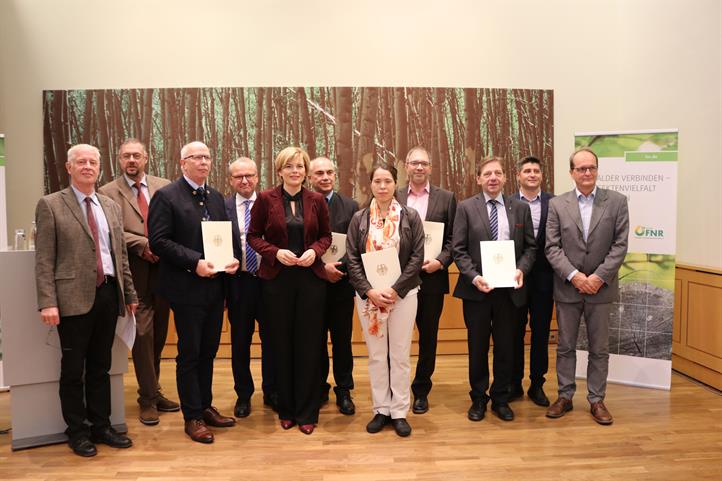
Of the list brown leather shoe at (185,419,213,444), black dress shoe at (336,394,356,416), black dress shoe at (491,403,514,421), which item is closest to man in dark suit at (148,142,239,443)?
brown leather shoe at (185,419,213,444)

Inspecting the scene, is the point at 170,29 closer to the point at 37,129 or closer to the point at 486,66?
the point at 37,129

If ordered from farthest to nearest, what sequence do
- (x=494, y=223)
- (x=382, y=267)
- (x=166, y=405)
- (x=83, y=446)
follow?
(x=166, y=405)
(x=494, y=223)
(x=382, y=267)
(x=83, y=446)

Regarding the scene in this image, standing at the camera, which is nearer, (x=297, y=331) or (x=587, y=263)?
(x=297, y=331)

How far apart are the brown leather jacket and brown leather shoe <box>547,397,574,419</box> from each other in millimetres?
1278

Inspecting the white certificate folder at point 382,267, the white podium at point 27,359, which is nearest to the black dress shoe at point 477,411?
the white certificate folder at point 382,267

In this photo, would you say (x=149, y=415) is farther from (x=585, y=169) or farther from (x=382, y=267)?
(x=585, y=169)

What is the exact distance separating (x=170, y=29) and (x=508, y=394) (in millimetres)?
4454

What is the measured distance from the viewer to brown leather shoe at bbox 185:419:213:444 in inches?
128

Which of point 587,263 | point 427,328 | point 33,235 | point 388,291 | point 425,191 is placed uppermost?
point 425,191

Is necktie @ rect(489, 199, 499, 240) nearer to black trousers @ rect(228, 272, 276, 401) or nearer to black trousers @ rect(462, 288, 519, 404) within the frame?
black trousers @ rect(462, 288, 519, 404)

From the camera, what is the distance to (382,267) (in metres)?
3.20

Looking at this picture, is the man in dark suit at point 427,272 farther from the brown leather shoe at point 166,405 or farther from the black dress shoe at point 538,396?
the brown leather shoe at point 166,405

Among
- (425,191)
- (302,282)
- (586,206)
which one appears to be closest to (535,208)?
(586,206)

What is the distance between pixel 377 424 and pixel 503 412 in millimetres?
845
